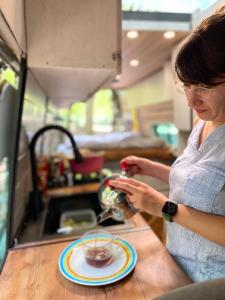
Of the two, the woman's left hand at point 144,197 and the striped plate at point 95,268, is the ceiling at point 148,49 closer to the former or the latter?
the woman's left hand at point 144,197

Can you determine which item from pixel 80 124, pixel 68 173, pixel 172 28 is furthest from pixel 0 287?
pixel 80 124

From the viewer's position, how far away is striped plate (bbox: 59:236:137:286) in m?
0.64

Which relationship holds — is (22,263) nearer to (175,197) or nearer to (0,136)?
(0,136)

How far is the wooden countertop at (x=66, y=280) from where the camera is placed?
0.61 meters

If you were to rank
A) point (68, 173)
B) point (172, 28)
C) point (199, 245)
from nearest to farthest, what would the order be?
1. point (199, 245)
2. point (68, 173)
3. point (172, 28)

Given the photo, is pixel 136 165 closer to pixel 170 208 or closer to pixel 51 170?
pixel 170 208

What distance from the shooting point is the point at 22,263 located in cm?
74

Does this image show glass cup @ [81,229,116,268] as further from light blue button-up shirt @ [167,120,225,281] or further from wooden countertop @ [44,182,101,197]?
wooden countertop @ [44,182,101,197]

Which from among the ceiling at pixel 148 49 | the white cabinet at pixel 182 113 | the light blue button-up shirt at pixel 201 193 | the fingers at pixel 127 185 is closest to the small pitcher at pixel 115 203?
the fingers at pixel 127 185

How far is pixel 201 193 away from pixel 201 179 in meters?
0.04

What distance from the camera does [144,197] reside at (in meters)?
0.65

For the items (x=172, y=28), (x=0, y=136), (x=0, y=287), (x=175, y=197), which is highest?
(x=172, y=28)

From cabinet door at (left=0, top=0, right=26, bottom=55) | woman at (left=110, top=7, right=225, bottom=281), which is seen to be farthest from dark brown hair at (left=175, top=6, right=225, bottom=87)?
cabinet door at (left=0, top=0, right=26, bottom=55)

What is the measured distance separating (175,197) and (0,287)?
1.82 ft
